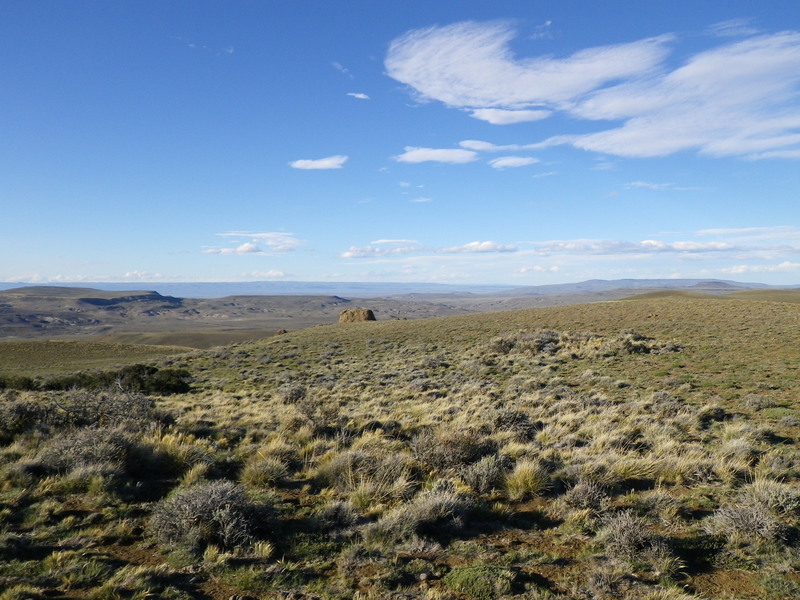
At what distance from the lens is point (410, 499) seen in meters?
6.43

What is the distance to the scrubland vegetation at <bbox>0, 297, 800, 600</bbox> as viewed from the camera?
15.2ft

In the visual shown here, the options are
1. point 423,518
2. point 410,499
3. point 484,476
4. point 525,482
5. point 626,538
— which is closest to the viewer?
point 626,538

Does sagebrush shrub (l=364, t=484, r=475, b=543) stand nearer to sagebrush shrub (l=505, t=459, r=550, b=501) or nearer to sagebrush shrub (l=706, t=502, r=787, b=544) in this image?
sagebrush shrub (l=505, t=459, r=550, b=501)

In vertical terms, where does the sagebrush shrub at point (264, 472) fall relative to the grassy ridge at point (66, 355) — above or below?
above

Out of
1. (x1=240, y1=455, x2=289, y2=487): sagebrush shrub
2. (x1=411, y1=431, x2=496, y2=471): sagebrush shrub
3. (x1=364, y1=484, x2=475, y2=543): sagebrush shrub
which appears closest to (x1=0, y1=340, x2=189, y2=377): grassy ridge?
(x1=240, y1=455, x2=289, y2=487): sagebrush shrub

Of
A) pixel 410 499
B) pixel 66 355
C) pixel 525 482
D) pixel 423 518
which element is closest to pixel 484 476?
pixel 525 482

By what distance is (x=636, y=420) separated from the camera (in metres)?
11.1

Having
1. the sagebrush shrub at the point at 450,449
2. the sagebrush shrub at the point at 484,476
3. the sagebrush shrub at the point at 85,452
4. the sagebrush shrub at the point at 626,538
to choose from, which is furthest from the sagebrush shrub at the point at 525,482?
the sagebrush shrub at the point at 85,452

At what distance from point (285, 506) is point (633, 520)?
15.2 feet

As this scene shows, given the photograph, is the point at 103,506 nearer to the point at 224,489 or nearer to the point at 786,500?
the point at 224,489

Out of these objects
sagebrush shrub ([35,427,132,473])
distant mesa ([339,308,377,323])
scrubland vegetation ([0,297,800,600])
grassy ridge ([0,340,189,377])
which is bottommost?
grassy ridge ([0,340,189,377])

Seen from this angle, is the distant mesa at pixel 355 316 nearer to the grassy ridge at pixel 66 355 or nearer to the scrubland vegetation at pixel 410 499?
the grassy ridge at pixel 66 355

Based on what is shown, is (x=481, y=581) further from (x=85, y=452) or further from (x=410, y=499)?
(x=85, y=452)

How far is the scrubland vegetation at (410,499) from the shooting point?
4637 mm
